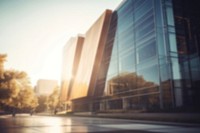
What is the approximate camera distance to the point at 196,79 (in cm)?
2155

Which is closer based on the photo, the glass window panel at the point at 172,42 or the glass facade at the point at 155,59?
the glass facade at the point at 155,59

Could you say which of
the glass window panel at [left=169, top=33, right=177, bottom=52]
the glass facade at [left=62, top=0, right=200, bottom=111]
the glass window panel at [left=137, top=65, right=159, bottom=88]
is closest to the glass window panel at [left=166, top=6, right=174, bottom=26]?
the glass facade at [left=62, top=0, right=200, bottom=111]

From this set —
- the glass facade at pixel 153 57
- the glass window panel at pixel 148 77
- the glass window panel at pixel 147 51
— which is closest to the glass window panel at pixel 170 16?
the glass facade at pixel 153 57

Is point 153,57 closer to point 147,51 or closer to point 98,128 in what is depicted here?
point 147,51

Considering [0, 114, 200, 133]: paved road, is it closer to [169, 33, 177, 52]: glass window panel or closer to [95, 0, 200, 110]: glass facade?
[95, 0, 200, 110]: glass facade

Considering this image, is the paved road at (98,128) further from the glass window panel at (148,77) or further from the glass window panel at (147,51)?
the glass window panel at (147,51)

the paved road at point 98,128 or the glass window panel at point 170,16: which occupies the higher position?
the glass window panel at point 170,16

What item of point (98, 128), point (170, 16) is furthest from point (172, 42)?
point (98, 128)

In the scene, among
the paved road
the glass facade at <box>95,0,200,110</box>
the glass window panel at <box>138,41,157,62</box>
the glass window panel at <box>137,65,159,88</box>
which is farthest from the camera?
the glass window panel at <box>138,41,157,62</box>

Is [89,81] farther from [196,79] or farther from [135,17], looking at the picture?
[196,79]

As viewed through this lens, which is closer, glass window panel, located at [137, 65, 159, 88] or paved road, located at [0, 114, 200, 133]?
paved road, located at [0, 114, 200, 133]

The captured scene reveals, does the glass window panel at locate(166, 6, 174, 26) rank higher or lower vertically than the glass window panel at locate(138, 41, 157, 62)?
higher

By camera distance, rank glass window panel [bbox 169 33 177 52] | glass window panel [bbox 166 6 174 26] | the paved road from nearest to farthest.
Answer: the paved road < glass window panel [bbox 169 33 177 52] < glass window panel [bbox 166 6 174 26]

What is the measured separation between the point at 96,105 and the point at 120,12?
17187 millimetres
